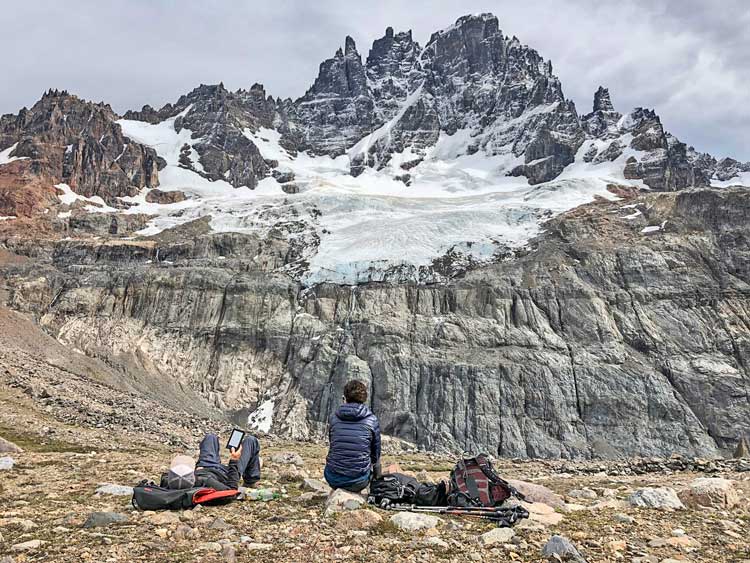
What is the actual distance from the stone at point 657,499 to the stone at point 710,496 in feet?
0.75

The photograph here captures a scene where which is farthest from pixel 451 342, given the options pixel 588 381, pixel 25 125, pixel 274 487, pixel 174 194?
pixel 25 125

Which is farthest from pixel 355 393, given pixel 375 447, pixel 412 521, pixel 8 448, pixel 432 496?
pixel 8 448

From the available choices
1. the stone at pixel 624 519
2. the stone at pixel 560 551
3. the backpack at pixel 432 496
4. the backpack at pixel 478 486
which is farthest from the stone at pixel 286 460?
the stone at pixel 560 551

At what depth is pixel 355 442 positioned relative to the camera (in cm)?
964

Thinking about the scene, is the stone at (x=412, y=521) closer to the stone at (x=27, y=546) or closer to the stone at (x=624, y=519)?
the stone at (x=624, y=519)

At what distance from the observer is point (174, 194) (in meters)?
158

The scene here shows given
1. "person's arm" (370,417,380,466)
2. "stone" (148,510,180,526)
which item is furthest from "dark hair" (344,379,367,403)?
"stone" (148,510,180,526)

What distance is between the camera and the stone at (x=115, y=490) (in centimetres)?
1062

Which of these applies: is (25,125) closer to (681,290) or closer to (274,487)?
(681,290)

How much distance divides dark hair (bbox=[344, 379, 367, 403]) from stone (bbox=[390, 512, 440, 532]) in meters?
2.13

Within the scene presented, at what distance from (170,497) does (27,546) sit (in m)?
2.42

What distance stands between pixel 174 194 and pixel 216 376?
97.9m

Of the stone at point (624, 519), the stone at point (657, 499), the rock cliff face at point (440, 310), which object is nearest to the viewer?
the stone at point (624, 519)

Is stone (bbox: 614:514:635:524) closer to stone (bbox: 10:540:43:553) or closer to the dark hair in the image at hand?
the dark hair
